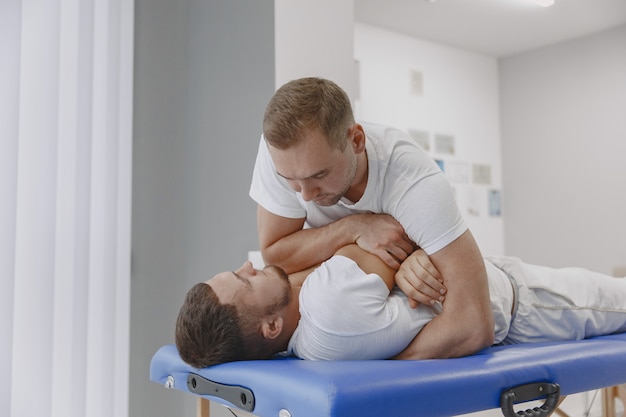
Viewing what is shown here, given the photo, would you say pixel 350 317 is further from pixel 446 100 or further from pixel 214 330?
pixel 446 100

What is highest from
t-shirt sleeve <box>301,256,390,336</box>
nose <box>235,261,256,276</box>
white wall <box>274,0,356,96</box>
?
white wall <box>274,0,356,96</box>

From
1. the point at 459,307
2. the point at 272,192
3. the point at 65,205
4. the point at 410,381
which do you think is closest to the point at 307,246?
the point at 272,192

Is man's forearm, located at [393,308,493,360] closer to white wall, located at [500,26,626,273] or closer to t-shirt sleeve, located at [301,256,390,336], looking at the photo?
t-shirt sleeve, located at [301,256,390,336]

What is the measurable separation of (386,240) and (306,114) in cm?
33

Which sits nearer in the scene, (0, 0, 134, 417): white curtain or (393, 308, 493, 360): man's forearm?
(393, 308, 493, 360): man's forearm

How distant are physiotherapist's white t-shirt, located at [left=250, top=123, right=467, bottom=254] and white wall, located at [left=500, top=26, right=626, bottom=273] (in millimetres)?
3297

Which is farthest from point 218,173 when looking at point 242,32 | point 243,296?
point 243,296

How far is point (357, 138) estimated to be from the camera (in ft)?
4.09

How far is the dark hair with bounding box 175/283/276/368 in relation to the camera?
121 centimetres

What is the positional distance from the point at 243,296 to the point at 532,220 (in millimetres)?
3795

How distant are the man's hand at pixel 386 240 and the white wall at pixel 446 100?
2.65m

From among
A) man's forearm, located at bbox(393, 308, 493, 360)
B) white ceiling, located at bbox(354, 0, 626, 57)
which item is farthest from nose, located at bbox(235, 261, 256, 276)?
white ceiling, located at bbox(354, 0, 626, 57)

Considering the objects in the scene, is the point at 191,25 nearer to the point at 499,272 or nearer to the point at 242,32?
the point at 242,32

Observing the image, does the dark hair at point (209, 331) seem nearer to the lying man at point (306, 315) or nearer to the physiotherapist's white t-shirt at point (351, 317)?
the lying man at point (306, 315)
